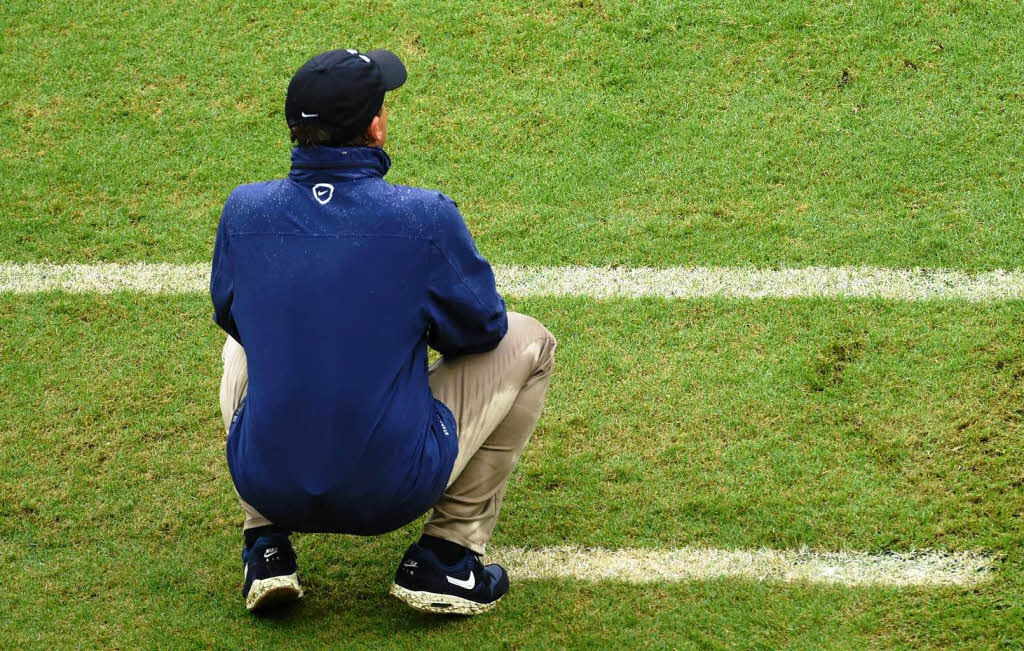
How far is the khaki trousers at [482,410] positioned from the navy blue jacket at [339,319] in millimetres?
233

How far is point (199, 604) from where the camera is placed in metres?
3.20

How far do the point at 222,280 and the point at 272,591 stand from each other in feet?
2.87

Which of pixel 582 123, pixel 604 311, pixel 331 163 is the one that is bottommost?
pixel 604 311

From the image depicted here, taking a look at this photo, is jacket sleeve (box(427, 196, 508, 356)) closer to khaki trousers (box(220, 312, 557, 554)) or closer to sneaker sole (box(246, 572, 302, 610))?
khaki trousers (box(220, 312, 557, 554))

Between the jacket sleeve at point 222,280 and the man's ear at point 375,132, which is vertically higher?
the man's ear at point 375,132

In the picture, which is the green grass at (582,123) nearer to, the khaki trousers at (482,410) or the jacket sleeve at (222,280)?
the khaki trousers at (482,410)

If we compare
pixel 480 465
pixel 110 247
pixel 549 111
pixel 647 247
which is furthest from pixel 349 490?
pixel 549 111

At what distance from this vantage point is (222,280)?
2832mm

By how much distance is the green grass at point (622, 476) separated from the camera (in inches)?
121

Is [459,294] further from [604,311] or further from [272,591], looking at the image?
[604,311]

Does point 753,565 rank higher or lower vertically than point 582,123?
lower

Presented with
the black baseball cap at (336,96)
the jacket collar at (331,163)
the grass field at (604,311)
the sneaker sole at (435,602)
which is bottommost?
the sneaker sole at (435,602)

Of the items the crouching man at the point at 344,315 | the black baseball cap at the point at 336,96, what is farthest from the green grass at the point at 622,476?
the black baseball cap at the point at 336,96

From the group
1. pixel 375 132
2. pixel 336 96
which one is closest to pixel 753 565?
pixel 375 132
